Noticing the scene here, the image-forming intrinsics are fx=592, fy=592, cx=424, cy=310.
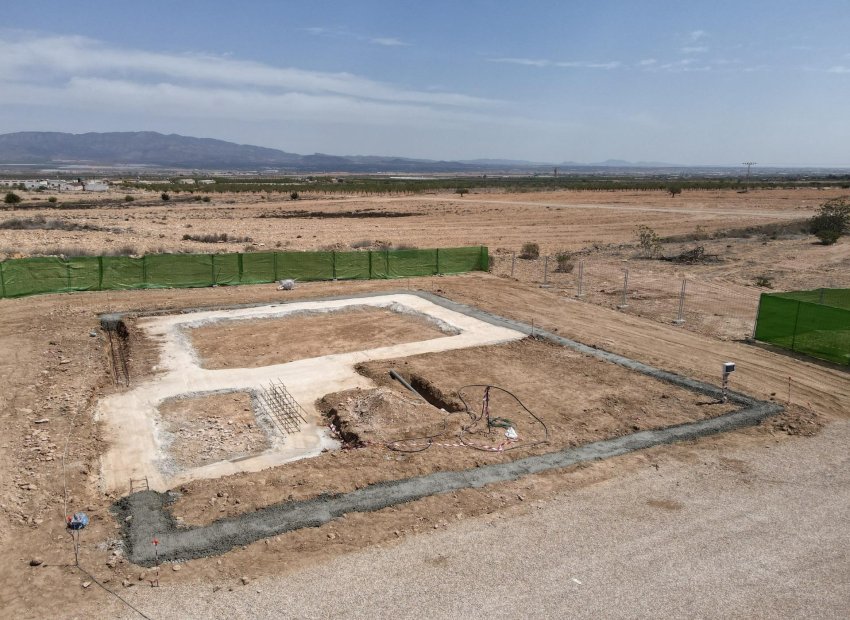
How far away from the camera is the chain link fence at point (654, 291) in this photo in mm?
22109

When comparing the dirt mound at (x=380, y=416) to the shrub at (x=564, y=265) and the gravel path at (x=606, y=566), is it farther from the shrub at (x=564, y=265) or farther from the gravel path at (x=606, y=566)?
the shrub at (x=564, y=265)

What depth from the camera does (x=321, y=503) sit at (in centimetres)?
981

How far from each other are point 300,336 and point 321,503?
1080cm

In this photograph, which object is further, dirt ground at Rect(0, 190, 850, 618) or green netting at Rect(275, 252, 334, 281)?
green netting at Rect(275, 252, 334, 281)

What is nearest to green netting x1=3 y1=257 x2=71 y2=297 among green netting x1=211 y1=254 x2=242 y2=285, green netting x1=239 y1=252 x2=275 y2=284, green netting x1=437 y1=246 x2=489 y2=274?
green netting x1=211 y1=254 x2=242 y2=285

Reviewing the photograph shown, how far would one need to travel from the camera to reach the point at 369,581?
7902 millimetres

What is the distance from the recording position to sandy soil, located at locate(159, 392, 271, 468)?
11988mm

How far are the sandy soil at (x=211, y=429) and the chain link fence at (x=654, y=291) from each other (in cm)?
1559

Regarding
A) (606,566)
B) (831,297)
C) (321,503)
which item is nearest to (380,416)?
(321,503)

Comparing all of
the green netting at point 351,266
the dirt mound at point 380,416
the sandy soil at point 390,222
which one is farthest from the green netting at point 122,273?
the dirt mound at point 380,416

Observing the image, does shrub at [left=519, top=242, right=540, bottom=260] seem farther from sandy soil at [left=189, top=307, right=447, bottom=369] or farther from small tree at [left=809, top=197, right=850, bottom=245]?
small tree at [left=809, top=197, right=850, bottom=245]

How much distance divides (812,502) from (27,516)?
12.8m

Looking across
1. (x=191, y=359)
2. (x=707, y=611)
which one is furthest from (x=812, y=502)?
(x=191, y=359)

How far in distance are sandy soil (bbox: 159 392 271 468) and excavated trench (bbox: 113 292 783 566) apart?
181 centimetres
